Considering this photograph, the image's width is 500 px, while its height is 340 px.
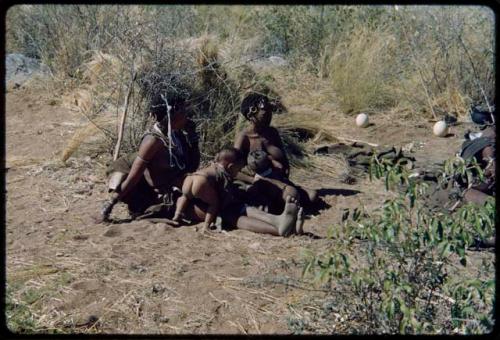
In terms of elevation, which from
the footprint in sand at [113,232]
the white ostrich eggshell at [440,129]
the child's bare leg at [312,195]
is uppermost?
the white ostrich eggshell at [440,129]

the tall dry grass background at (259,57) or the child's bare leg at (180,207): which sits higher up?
the tall dry grass background at (259,57)

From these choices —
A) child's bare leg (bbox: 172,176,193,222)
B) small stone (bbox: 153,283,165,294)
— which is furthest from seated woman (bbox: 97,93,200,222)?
small stone (bbox: 153,283,165,294)

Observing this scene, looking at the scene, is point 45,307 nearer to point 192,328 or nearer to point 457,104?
point 192,328

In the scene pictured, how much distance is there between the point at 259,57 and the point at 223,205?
2.83 meters

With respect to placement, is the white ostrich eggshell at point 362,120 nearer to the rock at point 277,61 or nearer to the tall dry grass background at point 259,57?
the tall dry grass background at point 259,57

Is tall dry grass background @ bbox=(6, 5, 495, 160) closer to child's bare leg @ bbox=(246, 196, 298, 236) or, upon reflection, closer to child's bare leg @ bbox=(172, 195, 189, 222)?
child's bare leg @ bbox=(172, 195, 189, 222)

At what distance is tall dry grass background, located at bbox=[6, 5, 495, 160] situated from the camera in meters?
6.96

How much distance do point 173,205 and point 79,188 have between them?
3.74 feet

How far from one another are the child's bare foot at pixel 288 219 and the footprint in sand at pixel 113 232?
117 centimetres

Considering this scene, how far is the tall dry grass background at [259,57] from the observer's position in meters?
6.96

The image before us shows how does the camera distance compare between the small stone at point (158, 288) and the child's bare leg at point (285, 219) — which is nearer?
the small stone at point (158, 288)

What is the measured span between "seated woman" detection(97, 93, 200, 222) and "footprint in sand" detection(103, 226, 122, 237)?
0.20 meters

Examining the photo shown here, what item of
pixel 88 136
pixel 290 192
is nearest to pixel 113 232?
pixel 290 192

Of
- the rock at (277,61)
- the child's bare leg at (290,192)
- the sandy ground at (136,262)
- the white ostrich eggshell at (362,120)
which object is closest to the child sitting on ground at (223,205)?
the sandy ground at (136,262)
